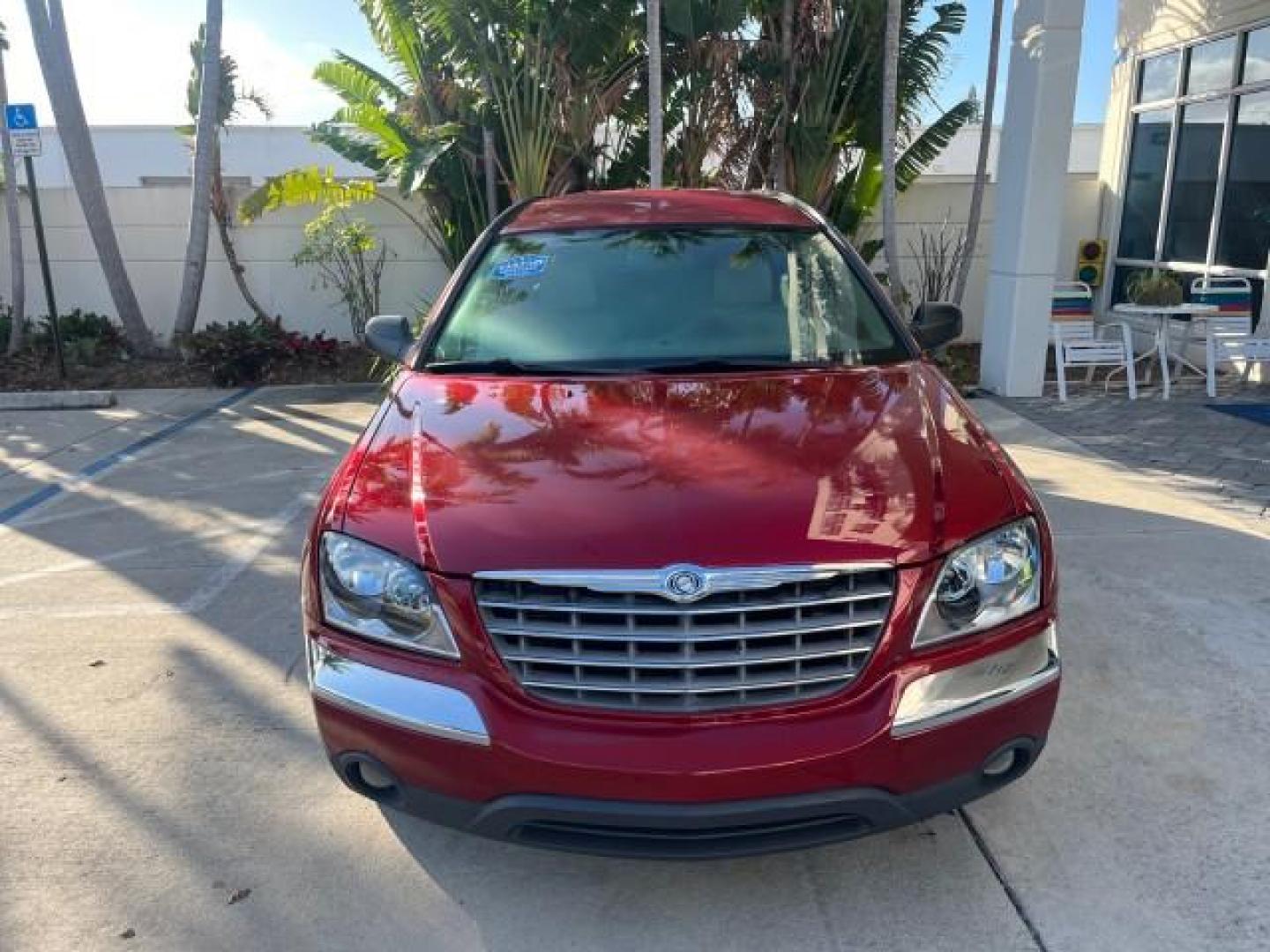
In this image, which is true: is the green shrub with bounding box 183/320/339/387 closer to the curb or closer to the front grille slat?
the curb

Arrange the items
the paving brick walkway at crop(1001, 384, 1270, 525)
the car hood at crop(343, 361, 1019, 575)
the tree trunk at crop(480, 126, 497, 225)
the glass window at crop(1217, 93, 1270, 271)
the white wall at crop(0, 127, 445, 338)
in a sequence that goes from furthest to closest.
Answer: the white wall at crop(0, 127, 445, 338)
the tree trunk at crop(480, 126, 497, 225)
the glass window at crop(1217, 93, 1270, 271)
the paving brick walkway at crop(1001, 384, 1270, 525)
the car hood at crop(343, 361, 1019, 575)

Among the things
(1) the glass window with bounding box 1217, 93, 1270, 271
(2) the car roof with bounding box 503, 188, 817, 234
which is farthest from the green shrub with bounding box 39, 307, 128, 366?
(1) the glass window with bounding box 1217, 93, 1270, 271

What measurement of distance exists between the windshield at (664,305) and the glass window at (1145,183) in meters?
8.49

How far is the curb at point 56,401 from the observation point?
8.98 m

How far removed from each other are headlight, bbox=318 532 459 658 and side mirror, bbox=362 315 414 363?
1659 mm

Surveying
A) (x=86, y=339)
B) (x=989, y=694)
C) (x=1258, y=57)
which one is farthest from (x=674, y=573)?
(x=86, y=339)

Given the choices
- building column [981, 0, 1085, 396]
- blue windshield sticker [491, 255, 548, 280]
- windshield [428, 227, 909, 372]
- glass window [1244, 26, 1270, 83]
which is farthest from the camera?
glass window [1244, 26, 1270, 83]

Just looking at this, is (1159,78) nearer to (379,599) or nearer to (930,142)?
(930,142)

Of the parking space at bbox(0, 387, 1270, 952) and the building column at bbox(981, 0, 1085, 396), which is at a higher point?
the building column at bbox(981, 0, 1085, 396)

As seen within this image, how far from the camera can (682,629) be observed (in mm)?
2152

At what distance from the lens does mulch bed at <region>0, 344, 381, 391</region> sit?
Answer: 980 centimetres

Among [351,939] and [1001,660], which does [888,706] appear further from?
[351,939]

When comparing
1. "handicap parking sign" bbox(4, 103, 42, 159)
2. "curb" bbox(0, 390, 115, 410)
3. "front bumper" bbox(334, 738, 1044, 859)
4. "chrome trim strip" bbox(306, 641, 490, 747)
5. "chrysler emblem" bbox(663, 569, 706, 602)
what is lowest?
"curb" bbox(0, 390, 115, 410)

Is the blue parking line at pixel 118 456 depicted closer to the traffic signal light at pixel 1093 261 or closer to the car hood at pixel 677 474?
the car hood at pixel 677 474
